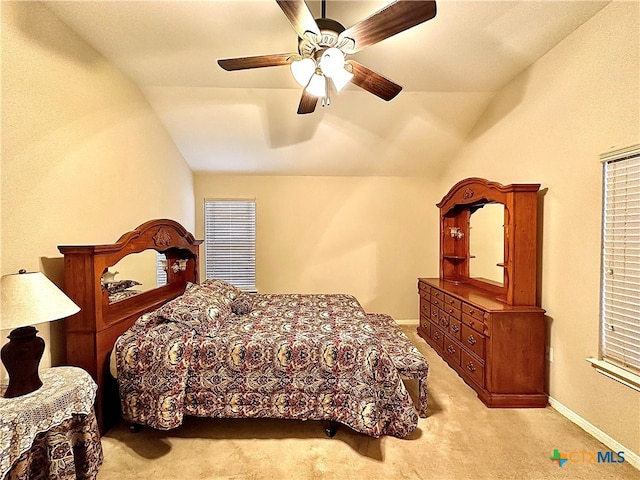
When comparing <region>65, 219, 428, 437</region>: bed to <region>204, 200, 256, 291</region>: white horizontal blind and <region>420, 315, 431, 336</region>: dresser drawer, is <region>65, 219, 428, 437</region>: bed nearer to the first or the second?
<region>420, 315, 431, 336</region>: dresser drawer

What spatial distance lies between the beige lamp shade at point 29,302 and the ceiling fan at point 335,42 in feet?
5.54

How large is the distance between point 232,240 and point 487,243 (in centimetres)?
362

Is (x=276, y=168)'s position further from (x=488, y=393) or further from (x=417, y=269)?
(x=488, y=393)

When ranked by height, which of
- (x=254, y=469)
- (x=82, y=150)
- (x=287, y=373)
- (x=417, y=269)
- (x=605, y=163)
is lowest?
(x=254, y=469)

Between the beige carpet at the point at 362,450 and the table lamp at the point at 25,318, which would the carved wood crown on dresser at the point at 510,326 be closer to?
the beige carpet at the point at 362,450

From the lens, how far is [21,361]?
Answer: 1.60 m

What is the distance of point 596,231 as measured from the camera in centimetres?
228

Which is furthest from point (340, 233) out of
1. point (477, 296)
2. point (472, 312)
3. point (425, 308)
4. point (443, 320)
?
point (472, 312)

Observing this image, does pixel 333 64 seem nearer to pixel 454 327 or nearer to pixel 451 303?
pixel 451 303

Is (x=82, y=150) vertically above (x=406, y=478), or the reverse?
(x=82, y=150)

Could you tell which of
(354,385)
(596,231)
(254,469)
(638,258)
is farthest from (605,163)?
(254,469)

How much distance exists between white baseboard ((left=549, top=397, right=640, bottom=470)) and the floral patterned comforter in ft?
4.18

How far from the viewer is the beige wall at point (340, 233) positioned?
5012mm

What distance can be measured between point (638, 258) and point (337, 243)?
11.5 feet
